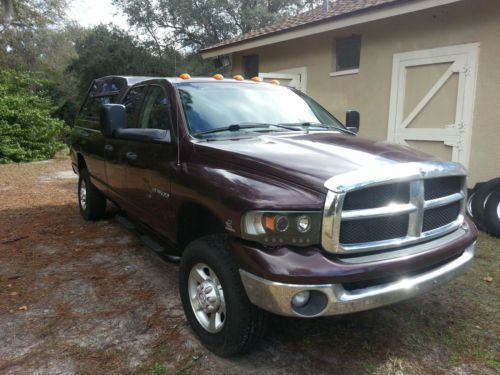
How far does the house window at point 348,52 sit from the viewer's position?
856 centimetres

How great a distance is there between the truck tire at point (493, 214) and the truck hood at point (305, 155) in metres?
3.31

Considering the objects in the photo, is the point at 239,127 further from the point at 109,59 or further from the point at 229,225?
the point at 109,59

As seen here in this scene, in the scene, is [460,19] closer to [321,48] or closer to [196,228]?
[321,48]

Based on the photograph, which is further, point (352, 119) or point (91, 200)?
point (91, 200)

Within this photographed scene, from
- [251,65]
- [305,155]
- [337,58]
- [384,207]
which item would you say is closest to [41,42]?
[251,65]

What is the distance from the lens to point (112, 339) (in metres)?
3.05

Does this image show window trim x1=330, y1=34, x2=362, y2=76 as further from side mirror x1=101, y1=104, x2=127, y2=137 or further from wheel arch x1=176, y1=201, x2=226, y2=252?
wheel arch x1=176, y1=201, x2=226, y2=252

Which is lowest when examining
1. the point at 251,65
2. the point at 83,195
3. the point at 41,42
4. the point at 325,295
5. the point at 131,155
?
the point at 83,195

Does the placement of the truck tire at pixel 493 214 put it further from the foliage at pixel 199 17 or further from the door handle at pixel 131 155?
the foliage at pixel 199 17

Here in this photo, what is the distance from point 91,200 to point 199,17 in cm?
2072

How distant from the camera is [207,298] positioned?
2791 mm

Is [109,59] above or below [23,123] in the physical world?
above

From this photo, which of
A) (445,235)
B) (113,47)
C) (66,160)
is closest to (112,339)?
(445,235)

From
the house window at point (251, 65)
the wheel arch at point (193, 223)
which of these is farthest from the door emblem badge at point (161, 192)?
the house window at point (251, 65)
